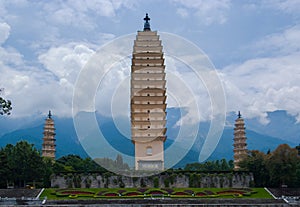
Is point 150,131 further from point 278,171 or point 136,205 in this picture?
point 136,205

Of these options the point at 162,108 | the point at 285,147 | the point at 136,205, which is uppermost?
the point at 162,108

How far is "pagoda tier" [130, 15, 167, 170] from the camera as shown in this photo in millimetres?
44094

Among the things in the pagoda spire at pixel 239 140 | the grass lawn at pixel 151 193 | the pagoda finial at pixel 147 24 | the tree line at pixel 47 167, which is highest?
the pagoda finial at pixel 147 24

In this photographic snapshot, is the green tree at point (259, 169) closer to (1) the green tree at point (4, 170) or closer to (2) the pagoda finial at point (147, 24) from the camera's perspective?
(2) the pagoda finial at point (147, 24)

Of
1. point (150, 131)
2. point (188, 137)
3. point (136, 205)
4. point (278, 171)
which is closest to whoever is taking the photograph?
point (136, 205)

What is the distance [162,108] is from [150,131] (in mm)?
2848

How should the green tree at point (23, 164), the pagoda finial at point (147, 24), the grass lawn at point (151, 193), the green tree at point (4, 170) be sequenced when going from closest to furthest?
the grass lawn at point (151, 193) → the green tree at point (23, 164) → the green tree at point (4, 170) → the pagoda finial at point (147, 24)

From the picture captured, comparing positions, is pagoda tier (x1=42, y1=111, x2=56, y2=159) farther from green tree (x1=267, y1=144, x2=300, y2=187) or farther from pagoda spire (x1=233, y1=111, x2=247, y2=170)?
green tree (x1=267, y1=144, x2=300, y2=187)

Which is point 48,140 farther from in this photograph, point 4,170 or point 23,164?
point 23,164

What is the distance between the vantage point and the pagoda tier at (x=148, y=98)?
Answer: 4409 centimetres

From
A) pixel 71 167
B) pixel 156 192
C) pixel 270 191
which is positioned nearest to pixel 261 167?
pixel 270 191

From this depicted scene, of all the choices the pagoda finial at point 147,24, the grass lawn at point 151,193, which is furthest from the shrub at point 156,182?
the pagoda finial at point 147,24

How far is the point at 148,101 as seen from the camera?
45.4 meters

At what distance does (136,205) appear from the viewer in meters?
26.1
